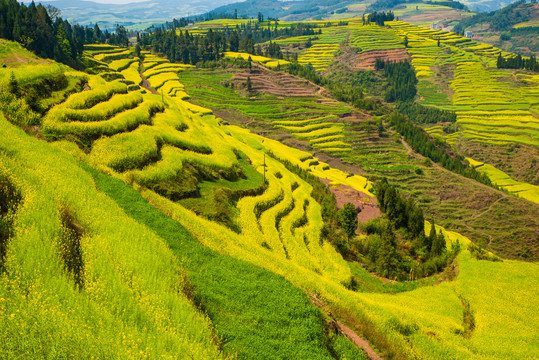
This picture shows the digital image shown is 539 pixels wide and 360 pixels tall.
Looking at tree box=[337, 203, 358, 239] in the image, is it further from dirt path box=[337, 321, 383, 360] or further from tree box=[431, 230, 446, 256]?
dirt path box=[337, 321, 383, 360]

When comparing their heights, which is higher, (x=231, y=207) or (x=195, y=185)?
(x=195, y=185)

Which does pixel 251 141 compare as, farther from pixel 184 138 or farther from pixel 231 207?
pixel 231 207

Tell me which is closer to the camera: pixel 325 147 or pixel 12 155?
pixel 12 155

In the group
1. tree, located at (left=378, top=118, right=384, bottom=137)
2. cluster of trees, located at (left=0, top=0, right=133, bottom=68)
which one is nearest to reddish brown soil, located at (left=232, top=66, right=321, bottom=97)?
tree, located at (left=378, top=118, right=384, bottom=137)

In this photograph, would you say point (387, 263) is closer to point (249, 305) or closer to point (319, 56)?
point (249, 305)

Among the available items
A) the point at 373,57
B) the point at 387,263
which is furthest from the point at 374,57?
the point at 387,263

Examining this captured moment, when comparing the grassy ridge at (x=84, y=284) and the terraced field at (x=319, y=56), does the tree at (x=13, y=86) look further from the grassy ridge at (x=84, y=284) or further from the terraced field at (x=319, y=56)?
the terraced field at (x=319, y=56)

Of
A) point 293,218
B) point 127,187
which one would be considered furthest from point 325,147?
point 127,187
